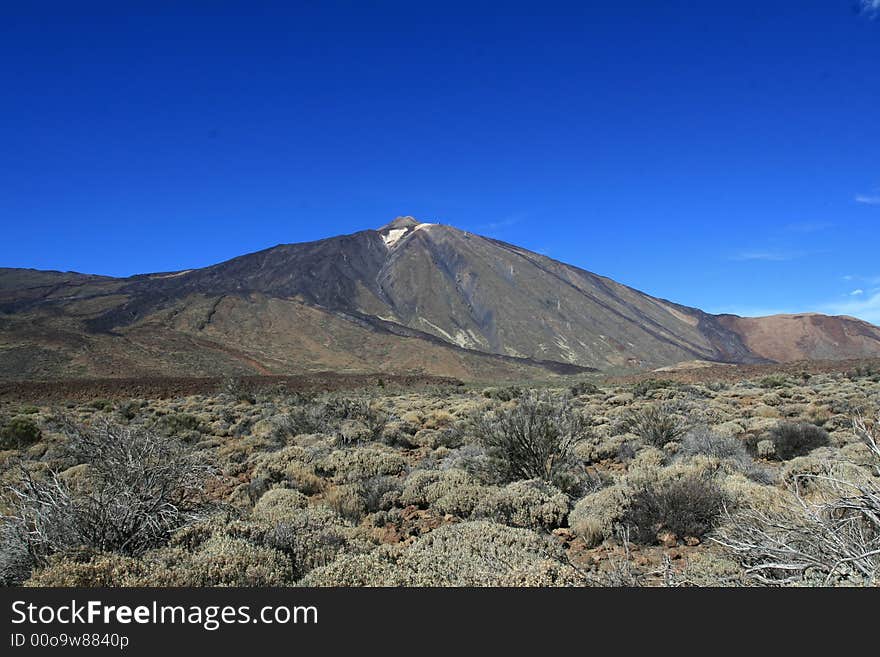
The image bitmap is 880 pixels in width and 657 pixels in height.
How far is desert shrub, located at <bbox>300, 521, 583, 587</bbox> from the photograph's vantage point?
3.71 m

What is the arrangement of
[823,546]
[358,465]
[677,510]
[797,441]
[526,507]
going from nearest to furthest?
[823,546] < [677,510] < [526,507] < [797,441] < [358,465]

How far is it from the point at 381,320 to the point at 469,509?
329ft

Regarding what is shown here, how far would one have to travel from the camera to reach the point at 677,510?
19.9 ft

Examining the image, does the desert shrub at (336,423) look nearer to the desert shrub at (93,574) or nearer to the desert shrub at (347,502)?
the desert shrub at (347,502)

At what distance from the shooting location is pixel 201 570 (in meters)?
3.83

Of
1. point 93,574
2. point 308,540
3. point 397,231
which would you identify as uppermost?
point 397,231

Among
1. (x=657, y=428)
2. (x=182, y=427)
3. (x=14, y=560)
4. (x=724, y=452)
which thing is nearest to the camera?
(x=14, y=560)

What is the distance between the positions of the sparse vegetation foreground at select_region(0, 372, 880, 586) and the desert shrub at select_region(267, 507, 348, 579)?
25 mm

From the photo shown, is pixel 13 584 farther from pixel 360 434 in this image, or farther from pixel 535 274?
pixel 535 274

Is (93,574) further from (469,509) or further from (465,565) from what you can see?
(469,509)

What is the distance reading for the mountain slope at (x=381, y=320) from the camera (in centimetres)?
6034

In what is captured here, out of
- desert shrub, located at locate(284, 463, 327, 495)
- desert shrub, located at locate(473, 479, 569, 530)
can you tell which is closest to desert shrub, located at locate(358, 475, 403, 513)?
desert shrub, located at locate(284, 463, 327, 495)

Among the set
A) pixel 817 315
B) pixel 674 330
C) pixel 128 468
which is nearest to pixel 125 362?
pixel 128 468

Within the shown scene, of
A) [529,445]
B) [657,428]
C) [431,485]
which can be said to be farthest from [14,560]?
[657,428]
